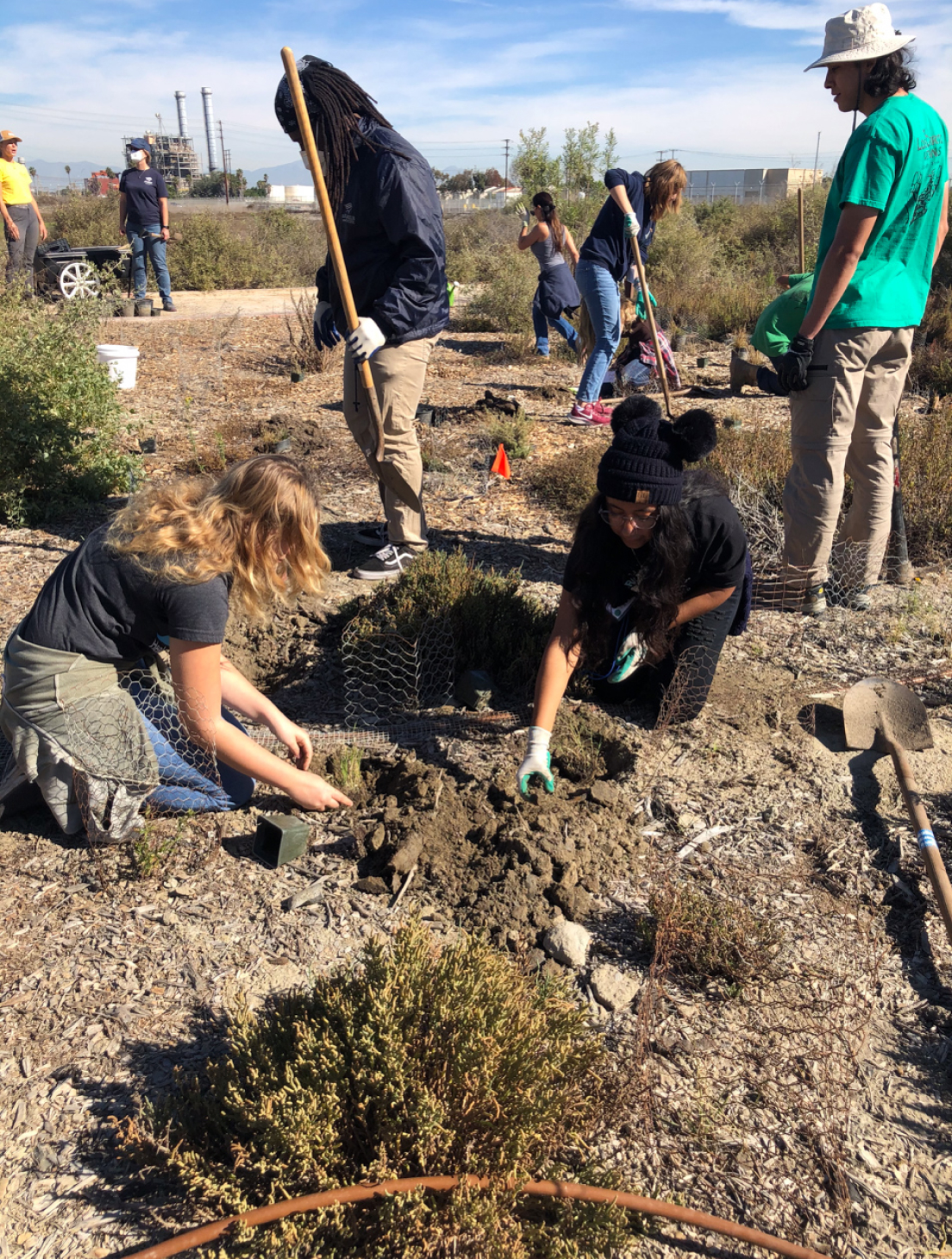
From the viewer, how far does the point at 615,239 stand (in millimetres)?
6707

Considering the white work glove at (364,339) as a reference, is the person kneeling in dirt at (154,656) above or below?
below

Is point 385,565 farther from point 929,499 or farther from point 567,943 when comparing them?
point 929,499

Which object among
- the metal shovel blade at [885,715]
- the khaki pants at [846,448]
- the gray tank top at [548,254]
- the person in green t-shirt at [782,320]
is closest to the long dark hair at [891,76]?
the khaki pants at [846,448]

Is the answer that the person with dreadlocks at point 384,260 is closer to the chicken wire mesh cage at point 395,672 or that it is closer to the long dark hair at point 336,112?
the long dark hair at point 336,112

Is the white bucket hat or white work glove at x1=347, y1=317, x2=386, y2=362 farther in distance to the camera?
white work glove at x1=347, y1=317, x2=386, y2=362

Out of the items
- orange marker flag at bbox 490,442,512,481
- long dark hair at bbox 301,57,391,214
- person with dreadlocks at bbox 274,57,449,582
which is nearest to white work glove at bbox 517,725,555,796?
person with dreadlocks at bbox 274,57,449,582

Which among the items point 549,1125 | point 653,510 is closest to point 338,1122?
point 549,1125

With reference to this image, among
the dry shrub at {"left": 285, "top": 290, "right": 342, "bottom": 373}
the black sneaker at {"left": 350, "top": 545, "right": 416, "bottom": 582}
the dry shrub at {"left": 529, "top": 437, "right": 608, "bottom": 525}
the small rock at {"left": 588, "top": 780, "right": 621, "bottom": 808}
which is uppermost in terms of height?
the dry shrub at {"left": 285, "top": 290, "right": 342, "bottom": 373}

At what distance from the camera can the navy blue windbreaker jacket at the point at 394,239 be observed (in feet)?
13.5

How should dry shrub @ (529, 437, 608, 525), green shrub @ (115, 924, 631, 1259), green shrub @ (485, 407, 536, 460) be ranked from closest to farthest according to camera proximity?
green shrub @ (115, 924, 631, 1259)
dry shrub @ (529, 437, 608, 525)
green shrub @ (485, 407, 536, 460)

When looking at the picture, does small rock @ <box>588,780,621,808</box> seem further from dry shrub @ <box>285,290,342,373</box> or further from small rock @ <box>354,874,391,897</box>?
dry shrub @ <box>285,290,342,373</box>

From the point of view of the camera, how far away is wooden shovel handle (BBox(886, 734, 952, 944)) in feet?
8.38

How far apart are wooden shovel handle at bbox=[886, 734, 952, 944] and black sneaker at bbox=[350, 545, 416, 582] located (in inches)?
96.3

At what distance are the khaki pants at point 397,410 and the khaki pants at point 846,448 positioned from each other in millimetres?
1785
